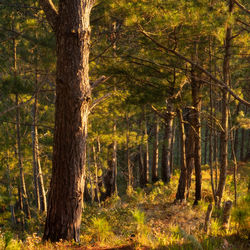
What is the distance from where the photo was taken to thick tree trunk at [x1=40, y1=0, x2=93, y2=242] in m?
4.20

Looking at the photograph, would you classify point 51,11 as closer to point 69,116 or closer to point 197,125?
point 69,116

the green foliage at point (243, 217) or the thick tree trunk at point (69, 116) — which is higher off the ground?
the thick tree trunk at point (69, 116)

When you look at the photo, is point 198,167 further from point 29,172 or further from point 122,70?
point 29,172

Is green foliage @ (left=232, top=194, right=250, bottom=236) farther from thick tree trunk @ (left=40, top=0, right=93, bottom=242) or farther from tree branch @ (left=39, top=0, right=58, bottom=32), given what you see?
tree branch @ (left=39, top=0, right=58, bottom=32)

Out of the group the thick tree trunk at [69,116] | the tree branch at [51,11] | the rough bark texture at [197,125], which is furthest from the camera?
the rough bark texture at [197,125]

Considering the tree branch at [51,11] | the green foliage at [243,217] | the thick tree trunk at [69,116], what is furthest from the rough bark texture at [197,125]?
the tree branch at [51,11]

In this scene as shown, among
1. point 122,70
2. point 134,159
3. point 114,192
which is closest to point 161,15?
point 122,70

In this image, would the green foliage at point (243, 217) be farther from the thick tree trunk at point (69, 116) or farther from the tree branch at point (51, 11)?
the tree branch at point (51, 11)

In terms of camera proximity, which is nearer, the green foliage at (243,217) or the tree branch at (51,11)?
the green foliage at (243,217)

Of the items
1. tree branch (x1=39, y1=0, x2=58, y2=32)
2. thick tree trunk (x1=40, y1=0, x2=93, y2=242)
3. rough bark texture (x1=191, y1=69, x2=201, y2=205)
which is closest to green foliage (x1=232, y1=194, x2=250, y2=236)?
thick tree trunk (x1=40, y1=0, x2=93, y2=242)

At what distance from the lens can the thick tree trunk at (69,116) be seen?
165 inches

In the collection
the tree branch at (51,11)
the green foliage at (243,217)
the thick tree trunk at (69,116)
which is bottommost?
the green foliage at (243,217)

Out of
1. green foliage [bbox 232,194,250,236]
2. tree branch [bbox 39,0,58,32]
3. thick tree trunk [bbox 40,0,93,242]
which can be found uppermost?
tree branch [bbox 39,0,58,32]

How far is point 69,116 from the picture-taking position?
4254mm
